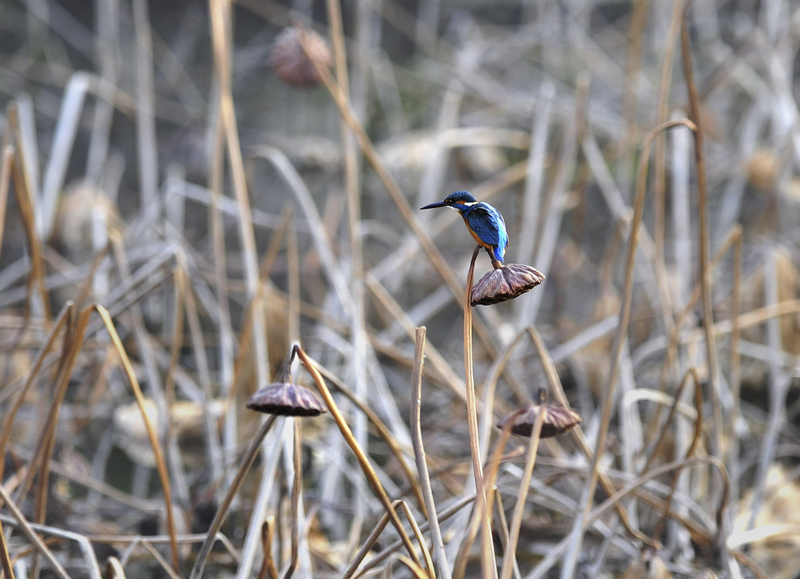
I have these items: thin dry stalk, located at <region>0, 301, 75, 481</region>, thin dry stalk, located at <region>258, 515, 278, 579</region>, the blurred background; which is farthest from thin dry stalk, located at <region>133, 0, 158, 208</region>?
thin dry stalk, located at <region>258, 515, 278, 579</region>

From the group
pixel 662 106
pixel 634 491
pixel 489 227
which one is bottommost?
pixel 634 491

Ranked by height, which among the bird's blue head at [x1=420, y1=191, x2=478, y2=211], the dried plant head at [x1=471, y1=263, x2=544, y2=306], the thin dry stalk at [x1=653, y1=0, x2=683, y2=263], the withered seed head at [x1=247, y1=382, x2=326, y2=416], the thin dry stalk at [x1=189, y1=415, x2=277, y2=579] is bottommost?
the thin dry stalk at [x1=189, y1=415, x2=277, y2=579]

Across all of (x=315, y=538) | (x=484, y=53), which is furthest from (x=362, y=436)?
(x=484, y=53)

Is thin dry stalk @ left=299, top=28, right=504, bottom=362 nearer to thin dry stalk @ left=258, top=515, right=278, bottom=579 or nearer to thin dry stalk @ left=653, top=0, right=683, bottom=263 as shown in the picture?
thin dry stalk @ left=653, top=0, right=683, bottom=263

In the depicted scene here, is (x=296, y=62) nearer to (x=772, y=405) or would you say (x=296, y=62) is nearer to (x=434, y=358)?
(x=434, y=358)

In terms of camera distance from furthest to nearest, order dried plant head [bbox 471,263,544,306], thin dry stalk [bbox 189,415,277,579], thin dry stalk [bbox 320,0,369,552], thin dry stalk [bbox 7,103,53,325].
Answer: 1. thin dry stalk [bbox 320,0,369,552]
2. thin dry stalk [bbox 7,103,53,325]
3. thin dry stalk [bbox 189,415,277,579]
4. dried plant head [bbox 471,263,544,306]

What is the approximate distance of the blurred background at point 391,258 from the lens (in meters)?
0.80

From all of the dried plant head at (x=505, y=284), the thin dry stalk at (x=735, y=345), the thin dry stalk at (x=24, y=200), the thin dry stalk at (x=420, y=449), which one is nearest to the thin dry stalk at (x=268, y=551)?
the thin dry stalk at (x=420, y=449)

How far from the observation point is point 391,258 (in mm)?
1273

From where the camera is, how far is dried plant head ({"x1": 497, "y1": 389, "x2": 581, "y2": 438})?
0.40 m

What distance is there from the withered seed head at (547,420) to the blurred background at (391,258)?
127 millimetres

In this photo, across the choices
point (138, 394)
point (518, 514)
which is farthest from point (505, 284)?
point (138, 394)

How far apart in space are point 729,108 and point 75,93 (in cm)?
166

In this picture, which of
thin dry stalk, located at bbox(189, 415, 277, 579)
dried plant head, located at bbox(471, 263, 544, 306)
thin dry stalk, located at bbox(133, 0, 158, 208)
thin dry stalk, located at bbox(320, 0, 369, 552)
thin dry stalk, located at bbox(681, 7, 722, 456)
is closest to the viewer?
dried plant head, located at bbox(471, 263, 544, 306)
